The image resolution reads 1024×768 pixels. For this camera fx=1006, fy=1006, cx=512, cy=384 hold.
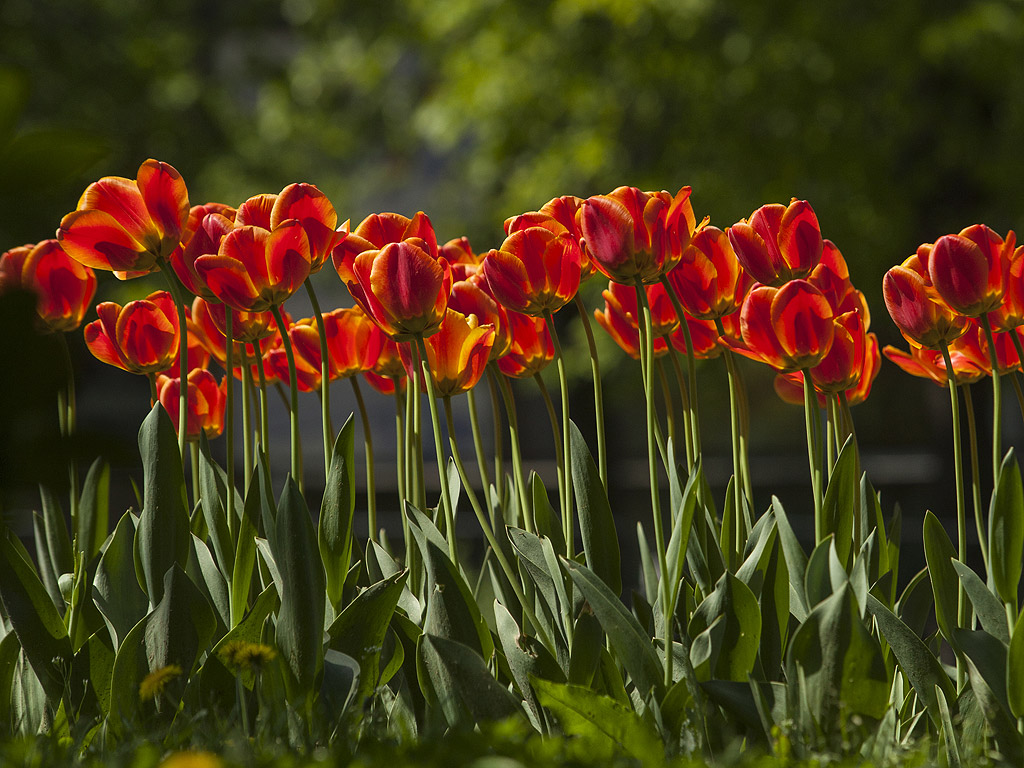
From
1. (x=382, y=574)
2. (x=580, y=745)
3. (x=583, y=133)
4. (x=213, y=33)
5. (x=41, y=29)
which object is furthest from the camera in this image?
(x=213, y=33)

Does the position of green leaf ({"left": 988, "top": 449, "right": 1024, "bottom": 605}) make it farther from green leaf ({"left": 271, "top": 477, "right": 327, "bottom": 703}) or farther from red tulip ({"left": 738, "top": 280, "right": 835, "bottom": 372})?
green leaf ({"left": 271, "top": 477, "right": 327, "bottom": 703})

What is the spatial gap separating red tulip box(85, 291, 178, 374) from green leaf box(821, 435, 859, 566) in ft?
3.98

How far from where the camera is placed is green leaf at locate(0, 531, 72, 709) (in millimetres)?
1557

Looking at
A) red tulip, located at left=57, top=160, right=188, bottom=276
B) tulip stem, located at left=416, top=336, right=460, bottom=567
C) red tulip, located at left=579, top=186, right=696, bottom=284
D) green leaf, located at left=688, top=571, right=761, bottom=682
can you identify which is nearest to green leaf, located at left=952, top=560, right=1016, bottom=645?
green leaf, located at left=688, top=571, right=761, bottom=682

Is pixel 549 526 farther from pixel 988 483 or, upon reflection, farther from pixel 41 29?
pixel 41 29

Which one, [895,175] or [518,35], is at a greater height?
[518,35]

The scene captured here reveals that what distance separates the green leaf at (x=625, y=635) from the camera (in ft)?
4.59

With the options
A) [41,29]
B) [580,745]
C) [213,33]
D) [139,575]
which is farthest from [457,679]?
[213,33]

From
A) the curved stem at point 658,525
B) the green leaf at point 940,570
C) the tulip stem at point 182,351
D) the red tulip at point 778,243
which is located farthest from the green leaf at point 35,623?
the green leaf at point 940,570

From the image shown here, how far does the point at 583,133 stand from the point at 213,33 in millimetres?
5966

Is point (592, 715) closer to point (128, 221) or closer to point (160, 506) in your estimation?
point (160, 506)

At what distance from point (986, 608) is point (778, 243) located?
65 cm

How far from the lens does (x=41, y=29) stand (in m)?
9.16

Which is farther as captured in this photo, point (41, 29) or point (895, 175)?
point (41, 29)
